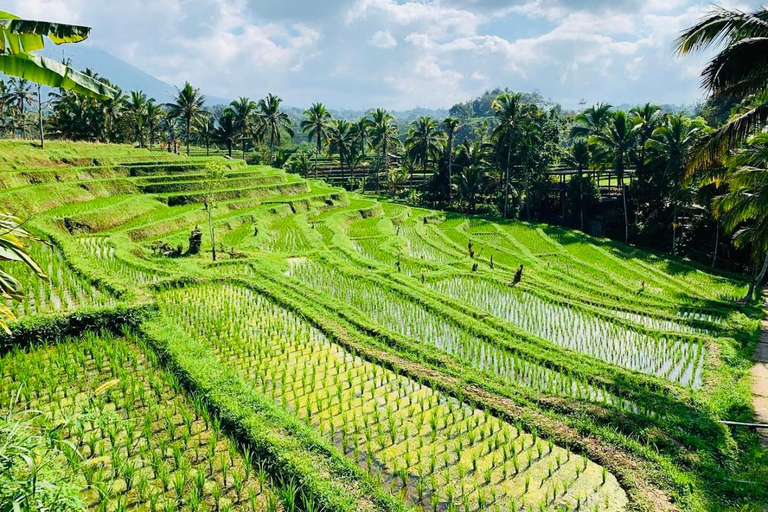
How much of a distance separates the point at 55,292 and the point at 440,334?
898 cm

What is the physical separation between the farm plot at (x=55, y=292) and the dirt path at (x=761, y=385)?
1177 cm

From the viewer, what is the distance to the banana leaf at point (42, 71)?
15.5 feet

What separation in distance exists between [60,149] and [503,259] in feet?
74.6

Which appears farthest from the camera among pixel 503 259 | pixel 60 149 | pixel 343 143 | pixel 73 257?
pixel 343 143

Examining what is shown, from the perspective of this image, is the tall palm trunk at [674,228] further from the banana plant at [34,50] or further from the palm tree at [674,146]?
the banana plant at [34,50]

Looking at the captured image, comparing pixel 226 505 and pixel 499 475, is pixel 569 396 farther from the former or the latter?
pixel 226 505

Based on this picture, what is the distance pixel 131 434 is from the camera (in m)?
5.99

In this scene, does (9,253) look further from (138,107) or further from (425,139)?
(138,107)

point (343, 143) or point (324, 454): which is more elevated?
point (343, 143)

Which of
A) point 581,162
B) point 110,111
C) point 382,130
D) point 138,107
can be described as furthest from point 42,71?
point 110,111

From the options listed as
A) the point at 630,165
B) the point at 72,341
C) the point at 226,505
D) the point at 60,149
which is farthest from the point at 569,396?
the point at 60,149

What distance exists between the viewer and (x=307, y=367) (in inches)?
335

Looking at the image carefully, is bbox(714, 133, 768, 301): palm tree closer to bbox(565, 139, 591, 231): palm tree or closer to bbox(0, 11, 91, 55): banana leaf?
bbox(0, 11, 91, 55): banana leaf

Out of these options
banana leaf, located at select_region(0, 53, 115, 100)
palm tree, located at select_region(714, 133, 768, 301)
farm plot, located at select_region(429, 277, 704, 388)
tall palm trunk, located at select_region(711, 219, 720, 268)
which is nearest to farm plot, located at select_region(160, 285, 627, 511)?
farm plot, located at select_region(429, 277, 704, 388)
